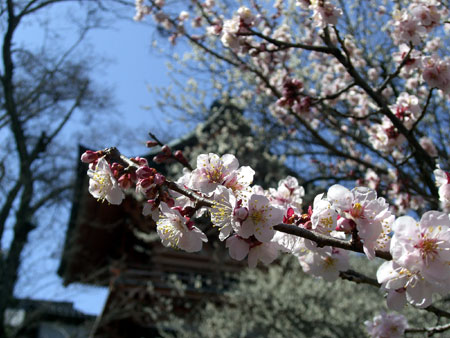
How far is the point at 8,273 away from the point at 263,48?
19.5 ft

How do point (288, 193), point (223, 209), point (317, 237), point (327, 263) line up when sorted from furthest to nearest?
1. point (288, 193)
2. point (327, 263)
3. point (223, 209)
4. point (317, 237)

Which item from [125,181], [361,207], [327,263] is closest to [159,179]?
[125,181]

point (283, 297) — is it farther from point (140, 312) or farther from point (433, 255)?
point (433, 255)

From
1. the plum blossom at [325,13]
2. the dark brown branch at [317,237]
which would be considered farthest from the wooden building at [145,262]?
the dark brown branch at [317,237]

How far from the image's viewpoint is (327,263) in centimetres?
144

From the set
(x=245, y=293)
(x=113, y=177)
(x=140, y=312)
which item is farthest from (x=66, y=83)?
(x=113, y=177)

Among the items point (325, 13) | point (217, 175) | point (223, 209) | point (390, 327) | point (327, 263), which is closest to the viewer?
point (223, 209)

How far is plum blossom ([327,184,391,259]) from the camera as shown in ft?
3.71

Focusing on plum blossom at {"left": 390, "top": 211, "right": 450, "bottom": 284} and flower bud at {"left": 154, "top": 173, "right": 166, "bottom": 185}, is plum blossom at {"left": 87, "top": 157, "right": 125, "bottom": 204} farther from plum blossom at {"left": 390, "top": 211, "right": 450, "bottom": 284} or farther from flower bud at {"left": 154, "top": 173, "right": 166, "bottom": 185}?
plum blossom at {"left": 390, "top": 211, "right": 450, "bottom": 284}

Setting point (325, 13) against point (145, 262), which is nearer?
point (325, 13)

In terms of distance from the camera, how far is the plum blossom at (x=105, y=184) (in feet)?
4.19

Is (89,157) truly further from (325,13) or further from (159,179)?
(325,13)

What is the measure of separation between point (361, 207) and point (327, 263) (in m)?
0.36

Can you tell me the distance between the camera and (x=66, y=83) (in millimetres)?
9781
